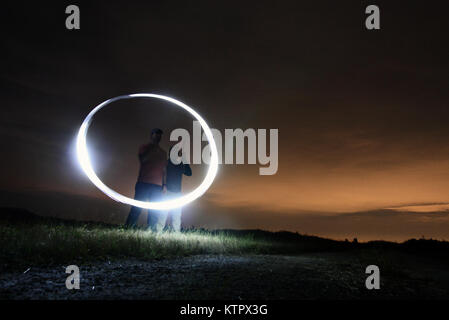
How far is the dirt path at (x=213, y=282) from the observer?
13.5ft

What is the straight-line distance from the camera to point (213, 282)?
4.52m

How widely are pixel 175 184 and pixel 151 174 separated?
0.90 meters

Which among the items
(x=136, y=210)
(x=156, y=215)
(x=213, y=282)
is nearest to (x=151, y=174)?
(x=136, y=210)

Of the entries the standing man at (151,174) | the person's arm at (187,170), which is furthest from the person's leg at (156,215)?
the person's arm at (187,170)

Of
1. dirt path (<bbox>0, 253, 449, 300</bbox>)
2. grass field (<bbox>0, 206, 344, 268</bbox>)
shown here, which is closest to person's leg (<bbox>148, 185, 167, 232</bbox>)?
grass field (<bbox>0, 206, 344, 268</bbox>)

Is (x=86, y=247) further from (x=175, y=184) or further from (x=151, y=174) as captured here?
(x=175, y=184)

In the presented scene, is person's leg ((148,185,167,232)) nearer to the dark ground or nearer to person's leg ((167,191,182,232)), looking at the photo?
person's leg ((167,191,182,232))

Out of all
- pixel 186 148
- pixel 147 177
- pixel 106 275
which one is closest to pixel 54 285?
pixel 106 275

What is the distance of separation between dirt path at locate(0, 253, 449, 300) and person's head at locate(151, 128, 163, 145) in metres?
4.89

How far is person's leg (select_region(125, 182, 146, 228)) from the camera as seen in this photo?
9.86 meters
